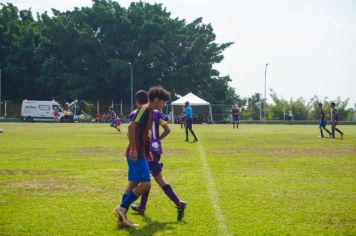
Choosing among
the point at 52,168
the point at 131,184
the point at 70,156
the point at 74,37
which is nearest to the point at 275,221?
the point at 131,184

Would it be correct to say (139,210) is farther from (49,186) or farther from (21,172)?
(21,172)

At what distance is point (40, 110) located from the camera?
57938mm

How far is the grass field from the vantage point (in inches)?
262

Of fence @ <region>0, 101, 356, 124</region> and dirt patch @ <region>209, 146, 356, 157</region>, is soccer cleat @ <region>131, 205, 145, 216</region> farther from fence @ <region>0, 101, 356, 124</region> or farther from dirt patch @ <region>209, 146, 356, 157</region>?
fence @ <region>0, 101, 356, 124</region>

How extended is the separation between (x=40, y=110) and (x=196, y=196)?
5187 cm

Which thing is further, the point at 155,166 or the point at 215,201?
the point at 215,201

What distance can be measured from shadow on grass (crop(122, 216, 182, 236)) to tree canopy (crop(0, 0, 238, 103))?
5650 cm

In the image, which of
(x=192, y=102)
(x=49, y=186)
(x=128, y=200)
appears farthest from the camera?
(x=192, y=102)

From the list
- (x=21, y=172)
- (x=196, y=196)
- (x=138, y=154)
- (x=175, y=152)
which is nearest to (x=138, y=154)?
(x=138, y=154)

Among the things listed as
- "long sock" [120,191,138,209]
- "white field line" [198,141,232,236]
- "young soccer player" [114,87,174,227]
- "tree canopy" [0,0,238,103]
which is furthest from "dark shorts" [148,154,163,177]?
"tree canopy" [0,0,238,103]

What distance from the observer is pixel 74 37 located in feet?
214

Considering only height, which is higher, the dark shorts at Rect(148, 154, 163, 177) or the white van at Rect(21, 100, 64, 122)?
the white van at Rect(21, 100, 64, 122)

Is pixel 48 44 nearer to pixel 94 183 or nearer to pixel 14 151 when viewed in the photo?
pixel 14 151

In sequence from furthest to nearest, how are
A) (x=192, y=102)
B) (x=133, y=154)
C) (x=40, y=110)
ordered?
(x=40, y=110) < (x=192, y=102) < (x=133, y=154)
